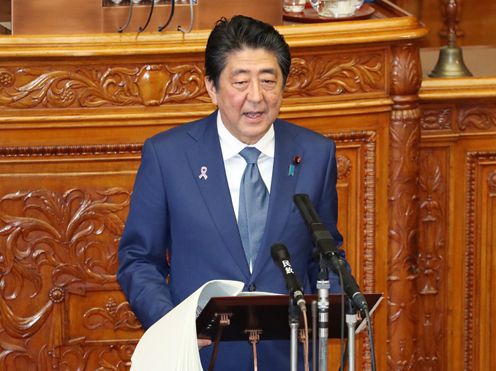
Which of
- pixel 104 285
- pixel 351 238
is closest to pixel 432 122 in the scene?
pixel 351 238

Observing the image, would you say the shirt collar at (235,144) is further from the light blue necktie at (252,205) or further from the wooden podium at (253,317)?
the wooden podium at (253,317)

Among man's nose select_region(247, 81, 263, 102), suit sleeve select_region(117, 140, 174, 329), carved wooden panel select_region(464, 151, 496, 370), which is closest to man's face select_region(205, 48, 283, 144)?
man's nose select_region(247, 81, 263, 102)

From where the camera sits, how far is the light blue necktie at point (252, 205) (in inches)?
130

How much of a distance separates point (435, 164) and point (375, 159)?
472 mm

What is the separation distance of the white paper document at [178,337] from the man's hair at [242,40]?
620 mm

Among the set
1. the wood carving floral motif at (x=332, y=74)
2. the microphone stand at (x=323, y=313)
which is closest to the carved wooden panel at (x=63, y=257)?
the wood carving floral motif at (x=332, y=74)

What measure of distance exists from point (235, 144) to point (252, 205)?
165mm

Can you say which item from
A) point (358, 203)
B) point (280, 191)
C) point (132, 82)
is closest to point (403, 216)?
point (358, 203)

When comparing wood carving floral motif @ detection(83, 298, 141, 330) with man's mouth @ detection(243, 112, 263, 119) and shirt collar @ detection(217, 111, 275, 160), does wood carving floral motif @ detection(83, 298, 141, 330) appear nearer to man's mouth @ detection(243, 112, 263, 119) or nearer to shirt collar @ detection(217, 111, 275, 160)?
shirt collar @ detection(217, 111, 275, 160)

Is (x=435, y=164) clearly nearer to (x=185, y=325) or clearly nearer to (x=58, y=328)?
(x=58, y=328)

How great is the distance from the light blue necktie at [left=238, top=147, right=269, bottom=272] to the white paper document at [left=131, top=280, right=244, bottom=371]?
348 mm

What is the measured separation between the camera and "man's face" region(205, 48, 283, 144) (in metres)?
3.20

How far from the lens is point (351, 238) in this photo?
15.3 feet

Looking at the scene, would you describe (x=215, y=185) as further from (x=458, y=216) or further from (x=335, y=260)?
(x=458, y=216)
